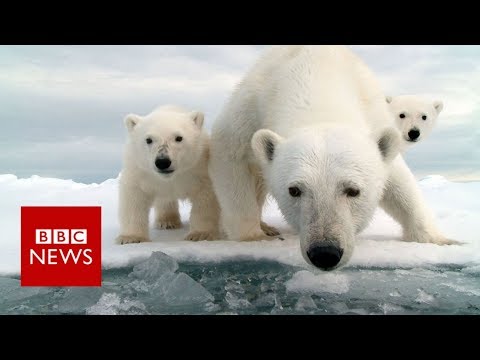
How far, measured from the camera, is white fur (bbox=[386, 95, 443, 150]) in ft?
24.6

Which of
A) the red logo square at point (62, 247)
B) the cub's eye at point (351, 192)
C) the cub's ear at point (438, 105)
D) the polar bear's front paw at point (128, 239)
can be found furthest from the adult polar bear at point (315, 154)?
the cub's ear at point (438, 105)

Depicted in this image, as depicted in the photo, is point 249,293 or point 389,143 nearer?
point 389,143

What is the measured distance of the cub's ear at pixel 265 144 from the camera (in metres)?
3.63

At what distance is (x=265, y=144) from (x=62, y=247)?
1.50 meters

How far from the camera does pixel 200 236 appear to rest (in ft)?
17.9

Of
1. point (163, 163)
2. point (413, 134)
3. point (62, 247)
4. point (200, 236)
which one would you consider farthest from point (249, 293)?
point (413, 134)

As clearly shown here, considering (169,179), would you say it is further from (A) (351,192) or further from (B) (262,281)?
(A) (351,192)

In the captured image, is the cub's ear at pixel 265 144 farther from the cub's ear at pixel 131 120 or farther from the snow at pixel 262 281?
the cub's ear at pixel 131 120

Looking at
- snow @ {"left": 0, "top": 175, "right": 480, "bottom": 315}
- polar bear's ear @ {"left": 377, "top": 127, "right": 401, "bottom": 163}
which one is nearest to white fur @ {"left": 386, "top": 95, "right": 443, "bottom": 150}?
snow @ {"left": 0, "top": 175, "right": 480, "bottom": 315}

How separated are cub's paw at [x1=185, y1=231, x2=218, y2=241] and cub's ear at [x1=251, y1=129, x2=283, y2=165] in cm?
187

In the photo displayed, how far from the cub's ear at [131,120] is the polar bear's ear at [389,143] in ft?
8.63

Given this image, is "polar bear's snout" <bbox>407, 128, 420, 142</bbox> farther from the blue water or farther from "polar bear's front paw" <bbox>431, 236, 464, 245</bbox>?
the blue water

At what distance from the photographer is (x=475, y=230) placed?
5.65m

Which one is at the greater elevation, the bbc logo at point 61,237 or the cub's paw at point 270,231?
the bbc logo at point 61,237
